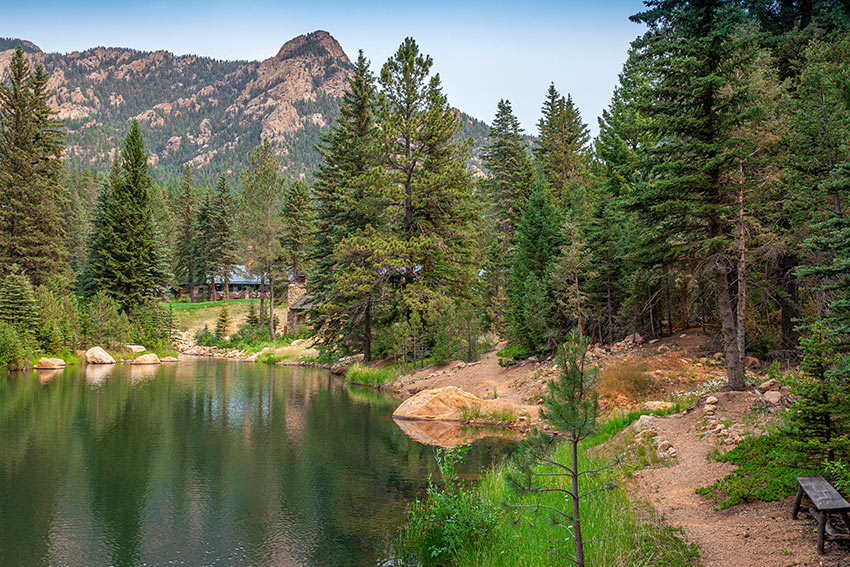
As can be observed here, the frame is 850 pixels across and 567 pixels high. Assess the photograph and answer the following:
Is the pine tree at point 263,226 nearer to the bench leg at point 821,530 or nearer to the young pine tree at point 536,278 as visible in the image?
the young pine tree at point 536,278

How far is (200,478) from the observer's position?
1261cm

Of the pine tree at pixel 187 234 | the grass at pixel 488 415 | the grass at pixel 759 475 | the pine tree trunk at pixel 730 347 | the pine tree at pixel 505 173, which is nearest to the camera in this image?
the grass at pixel 759 475

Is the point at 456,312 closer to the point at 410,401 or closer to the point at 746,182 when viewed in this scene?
the point at 410,401

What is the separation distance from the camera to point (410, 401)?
823 inches

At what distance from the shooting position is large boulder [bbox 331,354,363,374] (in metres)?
36.9

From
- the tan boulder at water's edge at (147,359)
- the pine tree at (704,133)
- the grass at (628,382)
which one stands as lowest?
the tan boulder at water's edge at (147,359)

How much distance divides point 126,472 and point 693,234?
1574 cm

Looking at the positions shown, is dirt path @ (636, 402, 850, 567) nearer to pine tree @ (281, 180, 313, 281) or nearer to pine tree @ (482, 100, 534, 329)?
pine tree @ (482, 100, 534, 329)

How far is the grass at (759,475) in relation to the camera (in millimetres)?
7410

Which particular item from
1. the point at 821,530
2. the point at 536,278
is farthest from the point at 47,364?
the point at 821,530

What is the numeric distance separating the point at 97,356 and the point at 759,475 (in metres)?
42.0

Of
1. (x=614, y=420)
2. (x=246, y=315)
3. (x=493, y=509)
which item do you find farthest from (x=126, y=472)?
(x=246, y=315)

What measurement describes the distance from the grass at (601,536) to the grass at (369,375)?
2080 centimetres

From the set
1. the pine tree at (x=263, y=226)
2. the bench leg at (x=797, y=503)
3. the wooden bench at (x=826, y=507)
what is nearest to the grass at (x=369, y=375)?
the pine tree at (x=263, y=226)
